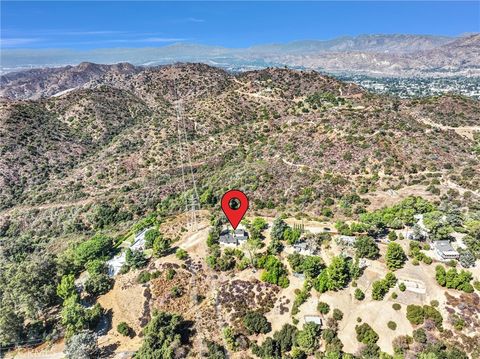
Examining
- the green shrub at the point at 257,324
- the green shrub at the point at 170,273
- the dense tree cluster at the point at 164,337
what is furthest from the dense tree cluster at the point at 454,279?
the green shrub at the point at 170,273

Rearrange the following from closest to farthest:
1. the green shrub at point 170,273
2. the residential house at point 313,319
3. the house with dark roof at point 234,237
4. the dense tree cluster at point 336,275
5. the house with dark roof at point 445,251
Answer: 1. the residential house at point 313,319
2. the dense tree cluster at point 336,275
3. the house with dark roof at point 445,251
4. the green shrub at point 170,273
5. the house with dark roof at point 234,237

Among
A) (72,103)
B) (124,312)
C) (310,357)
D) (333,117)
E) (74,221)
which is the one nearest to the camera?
(310,357)

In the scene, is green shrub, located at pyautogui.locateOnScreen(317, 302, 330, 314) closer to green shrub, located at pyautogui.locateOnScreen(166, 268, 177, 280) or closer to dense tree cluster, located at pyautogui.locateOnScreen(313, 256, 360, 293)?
dense tree cluster, located at pyautogui.locateOnScreen(313, 256, 360, 293)

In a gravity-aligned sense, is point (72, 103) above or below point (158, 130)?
above

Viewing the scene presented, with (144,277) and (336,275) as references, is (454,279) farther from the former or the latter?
(144,277)

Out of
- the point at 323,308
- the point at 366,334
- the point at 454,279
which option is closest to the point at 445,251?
the point at 454,279

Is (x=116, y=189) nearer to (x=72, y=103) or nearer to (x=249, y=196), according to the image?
(x=249, y=196)

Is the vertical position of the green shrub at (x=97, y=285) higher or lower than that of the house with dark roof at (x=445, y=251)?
lower

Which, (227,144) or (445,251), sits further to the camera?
(227,144)

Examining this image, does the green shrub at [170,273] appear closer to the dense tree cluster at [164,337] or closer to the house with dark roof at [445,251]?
the dense tree cluster at [164,337]

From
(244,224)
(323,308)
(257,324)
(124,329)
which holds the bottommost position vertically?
(124,329)

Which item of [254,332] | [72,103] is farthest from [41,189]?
[254,332]
